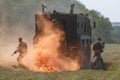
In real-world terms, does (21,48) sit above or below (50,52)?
above

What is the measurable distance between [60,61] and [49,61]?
56cm

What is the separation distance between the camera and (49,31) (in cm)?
2353

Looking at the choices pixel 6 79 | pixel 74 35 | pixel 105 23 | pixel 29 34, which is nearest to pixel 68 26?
pixel 74 35

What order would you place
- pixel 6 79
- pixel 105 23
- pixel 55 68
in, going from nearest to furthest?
pixel 6 79 < pixel 55 68 < pixel 105 23

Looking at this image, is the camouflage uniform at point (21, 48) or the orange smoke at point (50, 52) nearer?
the orange smoke at point (50, 52)

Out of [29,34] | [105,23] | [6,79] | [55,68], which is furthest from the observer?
[105,23]

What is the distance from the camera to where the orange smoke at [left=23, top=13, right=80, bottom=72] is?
23250 millimetres

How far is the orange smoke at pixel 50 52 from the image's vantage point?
2325 centimetres

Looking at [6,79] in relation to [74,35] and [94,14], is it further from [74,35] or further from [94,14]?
[94,14]

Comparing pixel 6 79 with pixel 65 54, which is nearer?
pixel 6 79

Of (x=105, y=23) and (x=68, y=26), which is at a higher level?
(x=68, y=26)

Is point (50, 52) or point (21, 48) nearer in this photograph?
point (50, 52)

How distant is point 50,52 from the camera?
23.5 meters

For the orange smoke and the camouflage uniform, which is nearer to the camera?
the orange smoke
